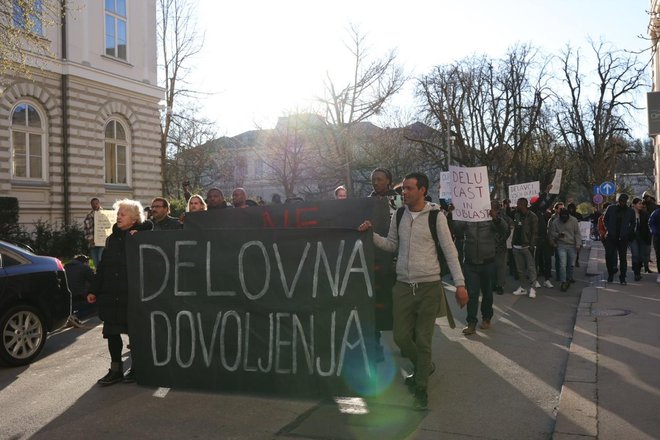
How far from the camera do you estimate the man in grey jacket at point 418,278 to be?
17.9 feet

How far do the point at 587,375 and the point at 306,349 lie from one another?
2793 mm

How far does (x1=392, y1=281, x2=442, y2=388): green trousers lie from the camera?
5434 millimetres

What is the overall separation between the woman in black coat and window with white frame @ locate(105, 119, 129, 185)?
21386mm

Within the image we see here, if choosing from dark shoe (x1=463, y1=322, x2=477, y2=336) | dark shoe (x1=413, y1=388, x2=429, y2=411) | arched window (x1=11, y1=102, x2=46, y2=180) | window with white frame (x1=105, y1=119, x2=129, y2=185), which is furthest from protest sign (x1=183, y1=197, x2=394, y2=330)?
window with white frame (x1=105, y1=119, x2=129, y2=185)

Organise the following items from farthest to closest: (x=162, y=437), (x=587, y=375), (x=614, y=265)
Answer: (x=614, y=265) < (x=587, y=375) < (x=162, y=437)

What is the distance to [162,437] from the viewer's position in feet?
15.7

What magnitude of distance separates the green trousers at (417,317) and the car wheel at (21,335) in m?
4.38

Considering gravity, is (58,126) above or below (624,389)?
above

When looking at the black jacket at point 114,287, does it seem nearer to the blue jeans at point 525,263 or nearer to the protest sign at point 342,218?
the protest sign at point 342,218

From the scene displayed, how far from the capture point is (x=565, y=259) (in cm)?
1347

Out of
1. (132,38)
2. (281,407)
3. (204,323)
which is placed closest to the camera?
(281,407)

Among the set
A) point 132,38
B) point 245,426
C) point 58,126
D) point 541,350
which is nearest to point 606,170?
point 132,38

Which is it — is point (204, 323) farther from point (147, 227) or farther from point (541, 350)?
point (541, 350)

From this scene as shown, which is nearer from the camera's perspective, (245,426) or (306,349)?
(245,426)
